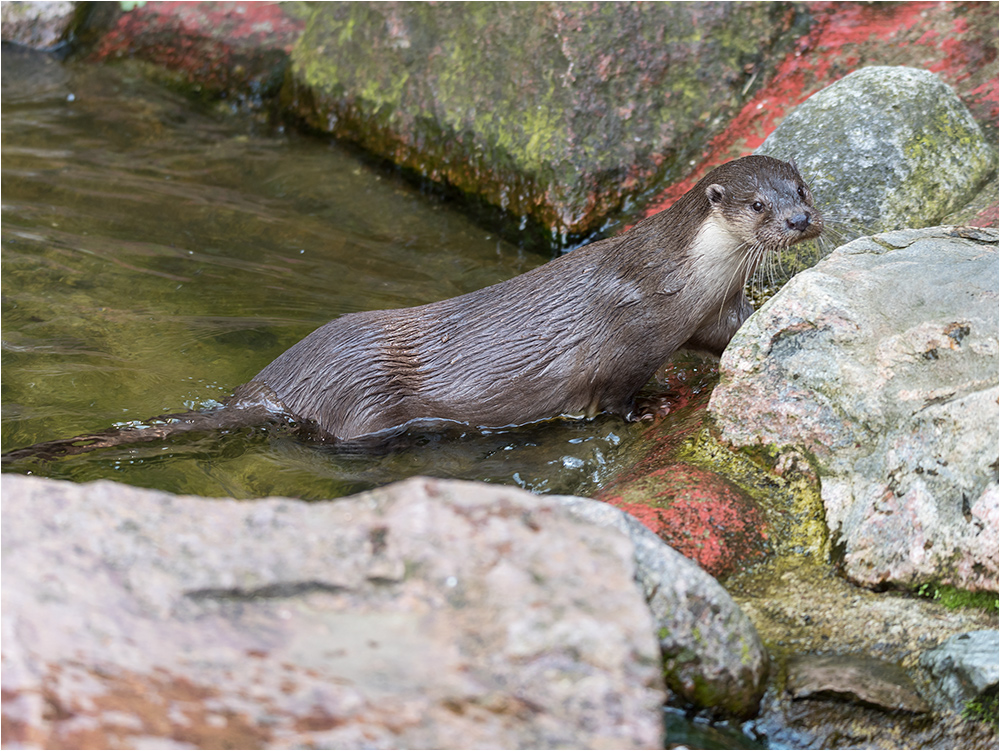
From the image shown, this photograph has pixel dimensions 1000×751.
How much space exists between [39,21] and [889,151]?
233 inches

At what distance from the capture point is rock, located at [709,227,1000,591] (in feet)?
7.15

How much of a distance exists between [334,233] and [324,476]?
6.36ft

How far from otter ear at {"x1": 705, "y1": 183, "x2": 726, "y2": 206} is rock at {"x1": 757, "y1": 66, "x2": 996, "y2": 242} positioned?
0.56m

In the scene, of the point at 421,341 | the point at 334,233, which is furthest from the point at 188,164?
the point at 421,341

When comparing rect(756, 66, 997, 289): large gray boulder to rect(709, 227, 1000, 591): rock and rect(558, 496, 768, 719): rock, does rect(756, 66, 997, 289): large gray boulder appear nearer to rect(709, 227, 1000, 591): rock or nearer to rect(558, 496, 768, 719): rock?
rect(709, 227, 1000, 591): rock

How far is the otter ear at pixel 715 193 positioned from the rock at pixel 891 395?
47cm

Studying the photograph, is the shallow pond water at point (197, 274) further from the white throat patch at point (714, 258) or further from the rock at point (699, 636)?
the rock at point (699, 636)

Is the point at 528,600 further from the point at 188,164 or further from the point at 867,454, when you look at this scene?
the point at 188,164

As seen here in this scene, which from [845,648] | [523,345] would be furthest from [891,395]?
[523,345]

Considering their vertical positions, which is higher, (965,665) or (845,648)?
(965,665)

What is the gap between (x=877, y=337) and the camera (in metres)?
2.53

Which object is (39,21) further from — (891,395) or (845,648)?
(845,648)

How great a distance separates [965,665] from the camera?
186cm

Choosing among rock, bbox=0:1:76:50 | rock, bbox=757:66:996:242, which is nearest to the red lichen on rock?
rock, bbox=757:66:996:242
